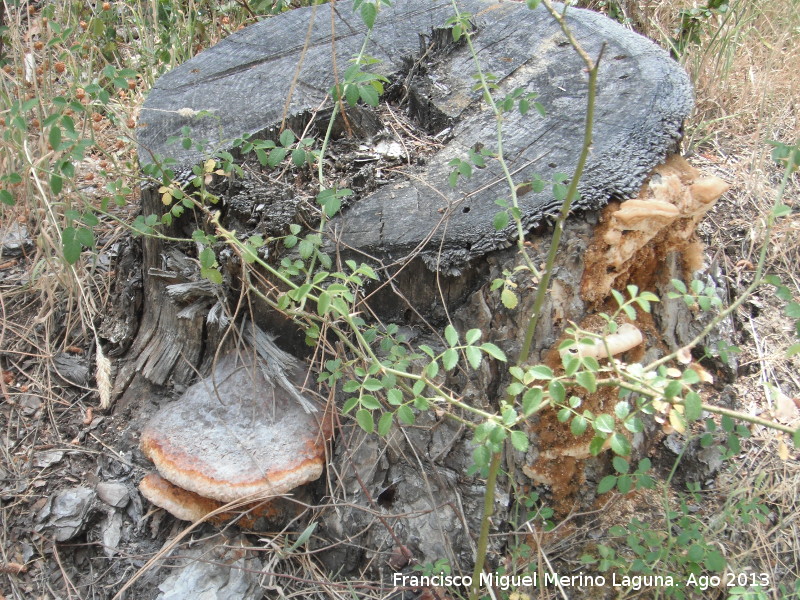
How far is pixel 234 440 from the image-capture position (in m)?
1.95

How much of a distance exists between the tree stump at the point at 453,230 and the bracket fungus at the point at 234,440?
4.5 inches

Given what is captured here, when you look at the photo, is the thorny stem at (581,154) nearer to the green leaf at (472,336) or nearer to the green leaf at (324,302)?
the green leaf at (472,336)

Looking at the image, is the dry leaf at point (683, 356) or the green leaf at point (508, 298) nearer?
the dry leaf at point (683, 356)

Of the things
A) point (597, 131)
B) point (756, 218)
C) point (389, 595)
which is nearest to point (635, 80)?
point (597, 131)

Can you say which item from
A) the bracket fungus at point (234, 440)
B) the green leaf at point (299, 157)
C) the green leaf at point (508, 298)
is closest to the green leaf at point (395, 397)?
the green leaf at point (508, 298)

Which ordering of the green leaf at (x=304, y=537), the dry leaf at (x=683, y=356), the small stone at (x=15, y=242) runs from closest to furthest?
the dry leaf at (x=683, y=356)
the green leaf at (x=304, y=537)
the small stone at (x=15, y=242)

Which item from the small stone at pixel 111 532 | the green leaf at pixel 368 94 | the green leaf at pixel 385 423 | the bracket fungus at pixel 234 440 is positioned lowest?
the small stone at pixel 111 532

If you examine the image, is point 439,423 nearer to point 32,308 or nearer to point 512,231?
point 512,231

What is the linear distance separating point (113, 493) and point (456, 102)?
68.7 inches

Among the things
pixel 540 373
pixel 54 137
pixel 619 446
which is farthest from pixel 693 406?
pixel 54 137

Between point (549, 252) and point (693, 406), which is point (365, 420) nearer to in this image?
point (549, 252)

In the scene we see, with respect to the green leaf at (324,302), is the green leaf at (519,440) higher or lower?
lower

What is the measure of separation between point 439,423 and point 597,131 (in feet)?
3.23

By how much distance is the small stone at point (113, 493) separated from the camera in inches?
84.4
